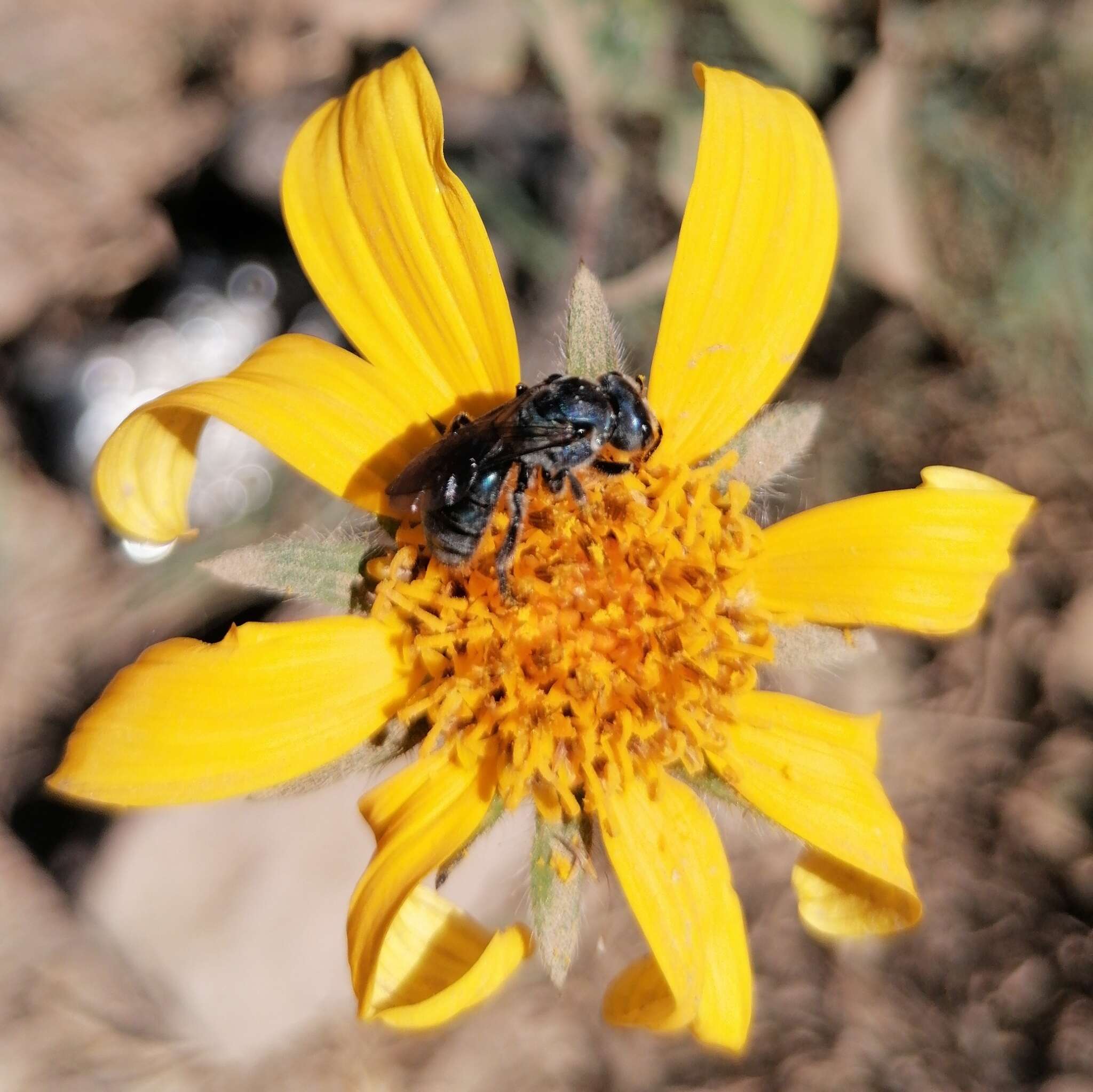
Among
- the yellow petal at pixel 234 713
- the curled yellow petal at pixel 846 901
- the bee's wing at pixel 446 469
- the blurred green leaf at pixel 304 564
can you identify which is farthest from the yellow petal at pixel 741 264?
the curled yellow petal at pixel 846 901

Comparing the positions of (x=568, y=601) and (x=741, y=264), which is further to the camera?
(x=741, y=264)

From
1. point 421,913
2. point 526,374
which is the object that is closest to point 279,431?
point 421,913

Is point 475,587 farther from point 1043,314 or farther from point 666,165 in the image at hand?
point 1043,314

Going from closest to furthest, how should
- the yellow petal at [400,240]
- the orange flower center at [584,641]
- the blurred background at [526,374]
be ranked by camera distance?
the yellow petal at [400,240] < the orange flower center at [584,641] < the blurred background at [526,374]

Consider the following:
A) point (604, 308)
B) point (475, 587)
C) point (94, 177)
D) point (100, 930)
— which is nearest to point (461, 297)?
point (604, 308)

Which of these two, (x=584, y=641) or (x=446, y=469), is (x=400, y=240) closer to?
(x=446, y=469)

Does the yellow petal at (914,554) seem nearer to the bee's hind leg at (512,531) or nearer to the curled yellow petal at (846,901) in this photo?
the curled yellow petal at (846,901)

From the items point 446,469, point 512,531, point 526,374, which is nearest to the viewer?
point 446,469
